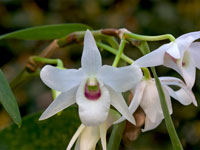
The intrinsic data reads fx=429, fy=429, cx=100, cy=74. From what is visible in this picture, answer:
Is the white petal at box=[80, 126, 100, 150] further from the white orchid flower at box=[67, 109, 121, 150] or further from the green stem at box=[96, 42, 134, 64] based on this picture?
the green stem at box=[96, 42, 134, 64]

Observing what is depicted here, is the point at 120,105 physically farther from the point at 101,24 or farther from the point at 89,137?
the point at 101,24

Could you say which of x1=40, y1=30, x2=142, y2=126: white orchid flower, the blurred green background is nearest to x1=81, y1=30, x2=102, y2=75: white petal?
x1=40, y1=30, x2=142, y2=126: white orchid flower

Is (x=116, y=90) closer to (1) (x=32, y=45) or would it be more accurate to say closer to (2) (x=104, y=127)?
(2) (x=104, y=127)

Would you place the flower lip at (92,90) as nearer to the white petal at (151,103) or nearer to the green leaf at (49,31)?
the white petal at (151,103)

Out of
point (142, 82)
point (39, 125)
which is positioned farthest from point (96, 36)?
point (39, 125)

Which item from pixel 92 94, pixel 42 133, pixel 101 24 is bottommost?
pixel 101 24

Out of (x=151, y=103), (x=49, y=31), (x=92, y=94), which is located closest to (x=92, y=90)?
(x=92, y=94)
